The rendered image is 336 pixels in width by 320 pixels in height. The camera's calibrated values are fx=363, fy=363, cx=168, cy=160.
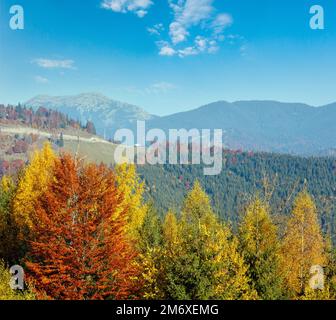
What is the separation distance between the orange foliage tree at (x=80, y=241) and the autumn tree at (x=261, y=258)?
853cm

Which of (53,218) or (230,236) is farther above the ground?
(53,218)

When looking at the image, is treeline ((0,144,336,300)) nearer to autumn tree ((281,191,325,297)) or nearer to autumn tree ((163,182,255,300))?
autumn tree ((163,182,255,300))

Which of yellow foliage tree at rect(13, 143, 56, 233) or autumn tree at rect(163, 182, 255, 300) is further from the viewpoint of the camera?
yellow foliage tree at rect(13, 143, 56, 233)

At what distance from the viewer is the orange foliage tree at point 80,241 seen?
20.5 metres

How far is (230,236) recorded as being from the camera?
30.3 meters

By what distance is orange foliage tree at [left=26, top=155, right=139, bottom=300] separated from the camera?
2047 centimetres

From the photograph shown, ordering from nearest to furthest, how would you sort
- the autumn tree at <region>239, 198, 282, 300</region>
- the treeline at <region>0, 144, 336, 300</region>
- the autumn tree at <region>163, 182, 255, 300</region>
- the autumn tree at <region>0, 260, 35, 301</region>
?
the autumn tree at <region>0, 260, 35, 301</region> < the autumn tree at <region>163, 182, 255, 300</region> < the treeline at <region>0, 144, 336, 300</region> < the autumn tree at <region>239, 198, 282, 300</region>

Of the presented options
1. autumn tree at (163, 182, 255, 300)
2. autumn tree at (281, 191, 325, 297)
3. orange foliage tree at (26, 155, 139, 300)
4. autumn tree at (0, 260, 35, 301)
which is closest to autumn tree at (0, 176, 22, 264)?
orange foliage tree at (26, 155, 139, 300)

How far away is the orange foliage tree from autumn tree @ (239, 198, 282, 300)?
8.53m

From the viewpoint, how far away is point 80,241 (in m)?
20.8

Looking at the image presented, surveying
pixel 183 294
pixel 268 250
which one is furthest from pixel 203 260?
pixel 268 250

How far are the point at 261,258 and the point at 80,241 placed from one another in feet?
41.9
